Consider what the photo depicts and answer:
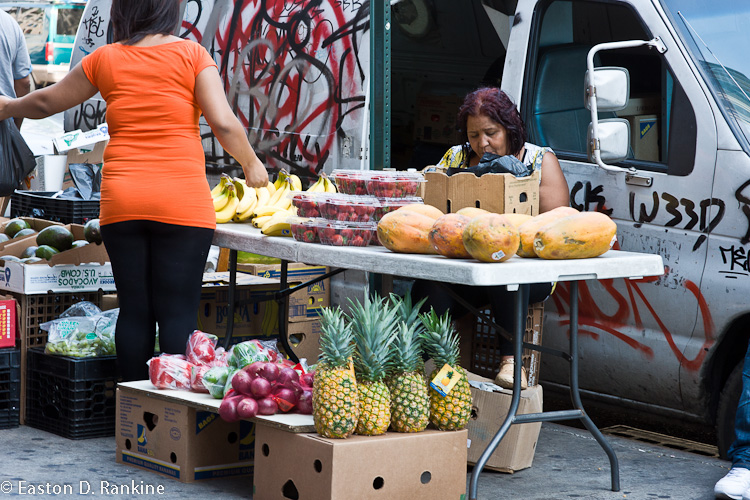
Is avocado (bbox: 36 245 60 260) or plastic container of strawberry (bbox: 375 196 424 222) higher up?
plastic container of strawberry (bbox: 375 196 424 222)

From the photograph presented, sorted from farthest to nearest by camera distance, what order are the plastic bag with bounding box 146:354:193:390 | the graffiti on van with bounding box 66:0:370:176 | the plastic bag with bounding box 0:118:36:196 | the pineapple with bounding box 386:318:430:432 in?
the plastic bag with bounding box 0:118:36:196, the graffiti on van with bounding box 66:0:370:176, the plastic bag with bounding box 146:354:193:390, the pineapple with bounding box 386:318:430:432

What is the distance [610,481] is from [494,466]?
0.51 meters

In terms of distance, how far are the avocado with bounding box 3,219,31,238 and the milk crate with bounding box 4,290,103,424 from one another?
0.85 metres

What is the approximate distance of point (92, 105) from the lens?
786 centimetres

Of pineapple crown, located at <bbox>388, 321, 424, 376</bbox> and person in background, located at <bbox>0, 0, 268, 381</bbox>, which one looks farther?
person in background, located at <bbox>0, 0, 268, 381</bbox>

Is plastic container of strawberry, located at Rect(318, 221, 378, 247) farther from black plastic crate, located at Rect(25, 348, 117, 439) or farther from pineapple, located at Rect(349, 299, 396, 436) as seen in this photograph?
black plastic crate, located at Rect(25, 348, 117, 439)

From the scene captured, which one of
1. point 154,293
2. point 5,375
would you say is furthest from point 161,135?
point 5,375

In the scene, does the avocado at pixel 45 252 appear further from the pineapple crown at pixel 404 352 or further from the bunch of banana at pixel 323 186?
the pineapple crown at pixel 404 352

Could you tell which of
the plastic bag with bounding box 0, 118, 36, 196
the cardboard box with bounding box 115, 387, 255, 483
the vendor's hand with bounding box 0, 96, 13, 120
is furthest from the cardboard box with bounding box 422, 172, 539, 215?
the plastic bag with bounding box 0, 118, 36, 196

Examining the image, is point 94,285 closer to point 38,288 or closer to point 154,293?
point 38,288

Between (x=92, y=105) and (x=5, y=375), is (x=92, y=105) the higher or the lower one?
the higher one

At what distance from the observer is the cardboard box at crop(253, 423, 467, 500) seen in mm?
3523

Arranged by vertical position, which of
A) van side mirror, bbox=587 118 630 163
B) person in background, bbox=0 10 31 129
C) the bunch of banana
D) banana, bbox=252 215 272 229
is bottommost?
banana, bbox=252 215 272 229

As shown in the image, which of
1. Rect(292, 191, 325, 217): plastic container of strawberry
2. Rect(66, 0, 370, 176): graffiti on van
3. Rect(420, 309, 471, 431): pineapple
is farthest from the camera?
Rect(66, 0, 370, 176): graffiti on van
